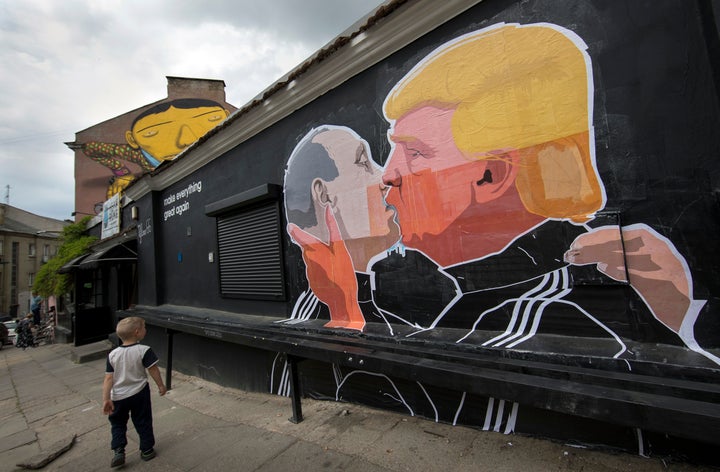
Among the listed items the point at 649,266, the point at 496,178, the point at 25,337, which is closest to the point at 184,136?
the point at 25,337

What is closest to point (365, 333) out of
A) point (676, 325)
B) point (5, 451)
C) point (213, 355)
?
point (676, 325)

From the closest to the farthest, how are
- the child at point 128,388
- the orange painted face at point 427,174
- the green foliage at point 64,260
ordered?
1. the orange painted face at point 427,174
2. the child at point 128,388
3. the green foliage at point 64,260

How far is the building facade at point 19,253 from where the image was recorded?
3509cm

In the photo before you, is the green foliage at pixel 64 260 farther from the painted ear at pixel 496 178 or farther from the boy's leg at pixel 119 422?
the painted ear at pixel 496 178

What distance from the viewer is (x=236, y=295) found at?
17.3 feet

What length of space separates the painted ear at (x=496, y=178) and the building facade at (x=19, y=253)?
46819mm

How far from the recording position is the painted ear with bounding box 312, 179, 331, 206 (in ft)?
12.4

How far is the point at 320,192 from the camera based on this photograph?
3.86 metres

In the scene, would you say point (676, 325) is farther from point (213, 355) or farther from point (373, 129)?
point (213, 355)

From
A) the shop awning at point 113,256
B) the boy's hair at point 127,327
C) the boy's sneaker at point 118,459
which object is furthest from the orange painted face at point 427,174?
the shop awning at point 113,256

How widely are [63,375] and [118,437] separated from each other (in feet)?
23.4

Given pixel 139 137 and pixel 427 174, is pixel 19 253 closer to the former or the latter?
pixel 139 137

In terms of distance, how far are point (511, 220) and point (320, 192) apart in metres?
2.16

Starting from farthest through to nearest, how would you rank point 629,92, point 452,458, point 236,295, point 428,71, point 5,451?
point 236,295
point 5,451
point 428,71
point 452,458
point 629,92
